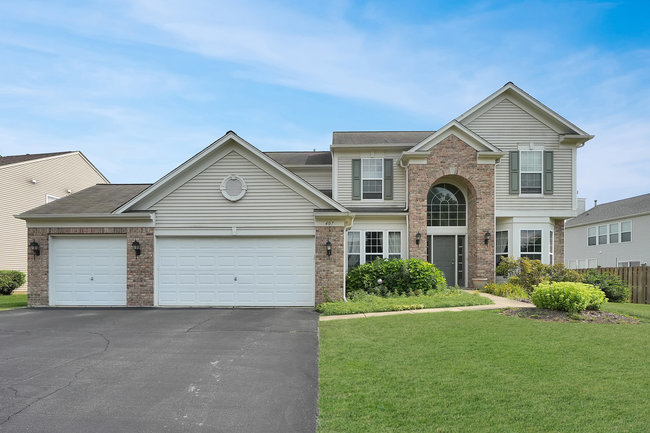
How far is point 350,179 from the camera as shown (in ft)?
61.5

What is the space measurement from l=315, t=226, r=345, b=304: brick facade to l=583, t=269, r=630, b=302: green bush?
35.2 ft

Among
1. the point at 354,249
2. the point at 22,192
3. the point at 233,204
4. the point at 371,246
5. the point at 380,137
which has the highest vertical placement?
the point at 380,137

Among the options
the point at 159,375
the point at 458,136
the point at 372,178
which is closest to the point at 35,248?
the point at 159,375

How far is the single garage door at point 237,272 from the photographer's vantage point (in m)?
13.5

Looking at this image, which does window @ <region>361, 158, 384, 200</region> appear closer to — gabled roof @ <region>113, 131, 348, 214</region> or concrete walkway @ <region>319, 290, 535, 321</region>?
gabled roof @ <region>113, 131, 348, 214</region>

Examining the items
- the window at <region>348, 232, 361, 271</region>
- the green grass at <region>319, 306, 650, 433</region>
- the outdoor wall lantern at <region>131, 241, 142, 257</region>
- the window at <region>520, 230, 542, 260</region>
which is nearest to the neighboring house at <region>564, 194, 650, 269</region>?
the window at <region>520, 230, 542, 260</region>

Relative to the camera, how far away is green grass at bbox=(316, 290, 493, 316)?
11938 millimetres

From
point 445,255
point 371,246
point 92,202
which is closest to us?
point 92,202

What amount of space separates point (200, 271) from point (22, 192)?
15.8 m

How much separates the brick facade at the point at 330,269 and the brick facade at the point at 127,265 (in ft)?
18.2

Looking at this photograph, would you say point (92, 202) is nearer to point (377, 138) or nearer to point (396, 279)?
point (396, 279)

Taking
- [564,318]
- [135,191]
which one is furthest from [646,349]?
[135,191]

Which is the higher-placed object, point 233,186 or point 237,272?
point 233,186

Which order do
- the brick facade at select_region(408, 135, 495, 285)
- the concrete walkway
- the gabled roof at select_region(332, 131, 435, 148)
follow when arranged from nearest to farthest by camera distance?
the concrete walkway
the brick facade at select_region(408, 135, 495, 285)
the gabled roof at select_region(332, 131, 435, 148)
